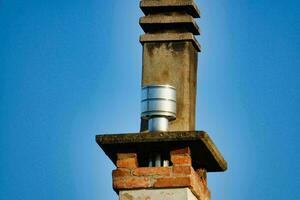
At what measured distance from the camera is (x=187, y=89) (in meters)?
10.1

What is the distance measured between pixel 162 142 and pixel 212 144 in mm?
447

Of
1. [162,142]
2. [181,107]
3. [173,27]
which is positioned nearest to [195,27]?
[173,27]

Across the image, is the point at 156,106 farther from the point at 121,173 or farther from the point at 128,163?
the point at 121,173

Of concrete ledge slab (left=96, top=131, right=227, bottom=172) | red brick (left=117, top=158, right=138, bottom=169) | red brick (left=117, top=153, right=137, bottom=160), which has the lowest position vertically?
red brick (left=117, top=158, right=138, bottom=169)

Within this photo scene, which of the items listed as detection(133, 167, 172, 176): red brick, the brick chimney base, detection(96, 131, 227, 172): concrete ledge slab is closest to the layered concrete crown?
detection(96, 131, 227, 172): concrete ledge slab

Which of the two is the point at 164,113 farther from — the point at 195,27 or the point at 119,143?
the point at 195,27

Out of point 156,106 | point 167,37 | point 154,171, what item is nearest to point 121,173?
point 154,171

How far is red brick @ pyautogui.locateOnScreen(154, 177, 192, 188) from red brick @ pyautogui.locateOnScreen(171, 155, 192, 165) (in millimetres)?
133

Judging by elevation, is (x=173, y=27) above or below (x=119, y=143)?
above

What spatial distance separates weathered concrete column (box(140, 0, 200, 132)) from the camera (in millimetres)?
10109

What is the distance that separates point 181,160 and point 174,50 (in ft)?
4.41

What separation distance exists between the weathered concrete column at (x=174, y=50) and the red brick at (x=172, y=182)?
0.79 metres

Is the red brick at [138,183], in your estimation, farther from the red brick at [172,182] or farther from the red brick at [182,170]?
the red brick at [182,170]

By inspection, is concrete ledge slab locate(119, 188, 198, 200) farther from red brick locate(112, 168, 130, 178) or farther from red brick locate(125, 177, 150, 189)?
red brick locate(112, 168, 130, 178)
